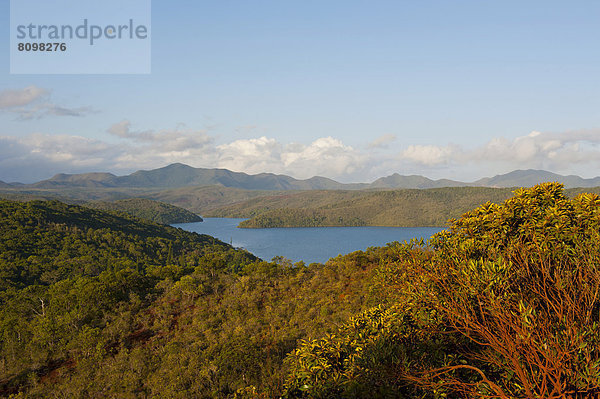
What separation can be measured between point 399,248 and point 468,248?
188 cm

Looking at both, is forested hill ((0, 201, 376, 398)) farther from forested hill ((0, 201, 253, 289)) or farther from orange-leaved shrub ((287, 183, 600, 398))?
forested hill ((0, 201, 253, 289))

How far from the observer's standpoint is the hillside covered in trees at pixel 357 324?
20.4 ft

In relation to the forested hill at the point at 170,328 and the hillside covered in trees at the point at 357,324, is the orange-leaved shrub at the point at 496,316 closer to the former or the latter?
the hillside covered in trees at the point at 357,324

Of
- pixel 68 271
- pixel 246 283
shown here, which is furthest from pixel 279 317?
pixel 68 271

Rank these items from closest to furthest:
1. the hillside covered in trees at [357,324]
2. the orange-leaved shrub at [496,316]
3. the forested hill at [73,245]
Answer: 1. the orange-leaved shrub at [496,316]
2. the hillside covered in trees at [357,324]
3. the forested hill at [73,245]

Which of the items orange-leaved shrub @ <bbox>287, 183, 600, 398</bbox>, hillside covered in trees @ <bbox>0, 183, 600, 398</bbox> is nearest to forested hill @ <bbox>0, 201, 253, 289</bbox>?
hillside covered in trees @ <bbox>0, 183, 600, 398</bbox>

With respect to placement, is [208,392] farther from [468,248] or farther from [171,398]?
[468,248]

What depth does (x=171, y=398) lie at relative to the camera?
1859 centimetres

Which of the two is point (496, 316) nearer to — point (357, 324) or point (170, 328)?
point (357, 324)

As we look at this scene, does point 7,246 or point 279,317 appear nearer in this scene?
point 279,317

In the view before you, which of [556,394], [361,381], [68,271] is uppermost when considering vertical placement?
[556,394]

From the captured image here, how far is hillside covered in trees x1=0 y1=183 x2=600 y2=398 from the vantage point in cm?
623

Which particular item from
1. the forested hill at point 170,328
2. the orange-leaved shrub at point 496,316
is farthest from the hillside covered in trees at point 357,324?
the forested hill at point 170,328

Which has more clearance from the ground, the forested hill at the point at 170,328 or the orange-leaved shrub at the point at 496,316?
the orange-leaved shrub at the point at 496,316
